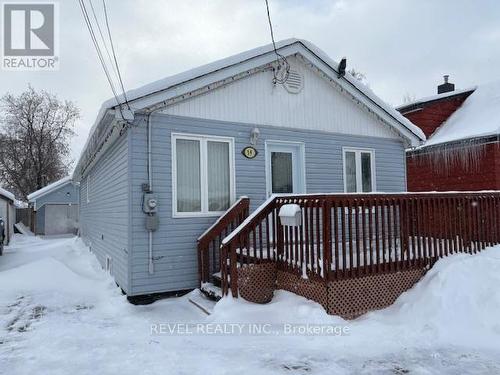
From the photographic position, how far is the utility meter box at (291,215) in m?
5.27

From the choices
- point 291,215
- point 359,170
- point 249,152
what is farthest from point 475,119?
point 291,215

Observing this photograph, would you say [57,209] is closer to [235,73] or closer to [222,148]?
[222,148]

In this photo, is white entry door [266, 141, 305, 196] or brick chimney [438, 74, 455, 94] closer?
white entry door [266, 141, 305, 196]

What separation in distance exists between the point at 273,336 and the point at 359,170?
538 cm

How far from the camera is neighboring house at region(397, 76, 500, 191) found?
11.6 metres

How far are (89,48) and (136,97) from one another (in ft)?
7.41

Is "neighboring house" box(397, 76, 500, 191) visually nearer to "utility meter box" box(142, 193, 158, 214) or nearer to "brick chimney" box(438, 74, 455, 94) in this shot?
"brick chimney" box(438, 74, 455, 94)

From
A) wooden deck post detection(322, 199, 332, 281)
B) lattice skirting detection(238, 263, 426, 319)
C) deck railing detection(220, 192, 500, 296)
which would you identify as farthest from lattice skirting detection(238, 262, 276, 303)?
wooden deck post detection(322, 199, 332, 281)

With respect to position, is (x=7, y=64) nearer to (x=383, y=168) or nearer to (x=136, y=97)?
(x=136, y=97)

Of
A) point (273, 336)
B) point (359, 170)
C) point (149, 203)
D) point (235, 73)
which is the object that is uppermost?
point (235, 73)

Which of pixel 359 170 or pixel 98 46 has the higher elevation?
pixel 98 46

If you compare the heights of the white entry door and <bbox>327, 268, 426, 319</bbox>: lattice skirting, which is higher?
the white entry door

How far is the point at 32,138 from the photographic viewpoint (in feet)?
114

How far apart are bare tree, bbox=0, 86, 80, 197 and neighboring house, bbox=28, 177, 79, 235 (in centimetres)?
919
